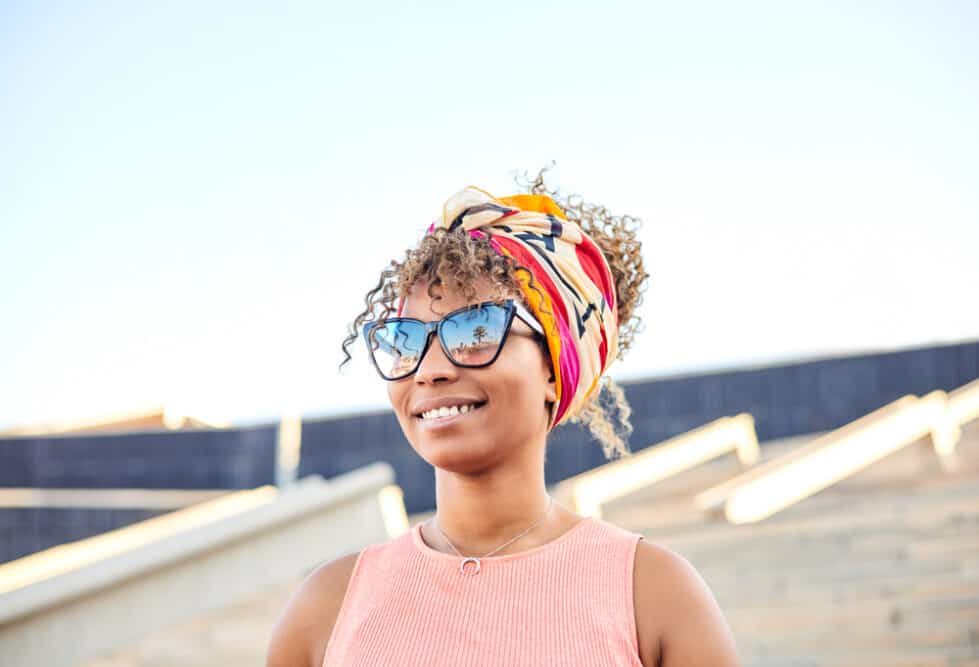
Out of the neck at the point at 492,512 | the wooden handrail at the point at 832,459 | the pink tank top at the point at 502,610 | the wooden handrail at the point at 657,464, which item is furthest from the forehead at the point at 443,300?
the wooden handrail at the point at 657,464

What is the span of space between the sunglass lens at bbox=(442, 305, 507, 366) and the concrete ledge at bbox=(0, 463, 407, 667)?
2.82 meters

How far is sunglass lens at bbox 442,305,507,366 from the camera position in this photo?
1651 millimetres

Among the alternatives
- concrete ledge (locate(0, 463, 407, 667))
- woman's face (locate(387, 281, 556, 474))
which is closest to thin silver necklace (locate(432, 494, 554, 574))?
woman's face (locate(387, 281, 556, 474))

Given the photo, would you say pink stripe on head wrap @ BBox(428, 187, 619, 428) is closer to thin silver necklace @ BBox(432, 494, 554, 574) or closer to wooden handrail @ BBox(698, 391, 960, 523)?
thin silver necklace @ BBox(432, 494, 554, 574)

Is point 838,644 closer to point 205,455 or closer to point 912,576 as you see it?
point 912,576

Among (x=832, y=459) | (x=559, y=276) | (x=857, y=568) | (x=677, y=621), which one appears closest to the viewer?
(x=677, y=621)

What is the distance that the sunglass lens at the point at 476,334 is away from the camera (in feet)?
5.42

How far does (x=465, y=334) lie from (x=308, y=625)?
1.79 feet

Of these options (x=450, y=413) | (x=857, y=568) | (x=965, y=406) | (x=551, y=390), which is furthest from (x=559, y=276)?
(x=965, y=406)

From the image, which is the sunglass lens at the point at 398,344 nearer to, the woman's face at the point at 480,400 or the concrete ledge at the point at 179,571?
the woman's face at the point at 480,400

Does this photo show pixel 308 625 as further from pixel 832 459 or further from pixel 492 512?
pixel 832 459

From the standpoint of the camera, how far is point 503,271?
1704mm

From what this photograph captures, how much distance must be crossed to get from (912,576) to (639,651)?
3.40 metres

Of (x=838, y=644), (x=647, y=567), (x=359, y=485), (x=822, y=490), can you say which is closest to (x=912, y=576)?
(x=838, y=644)
